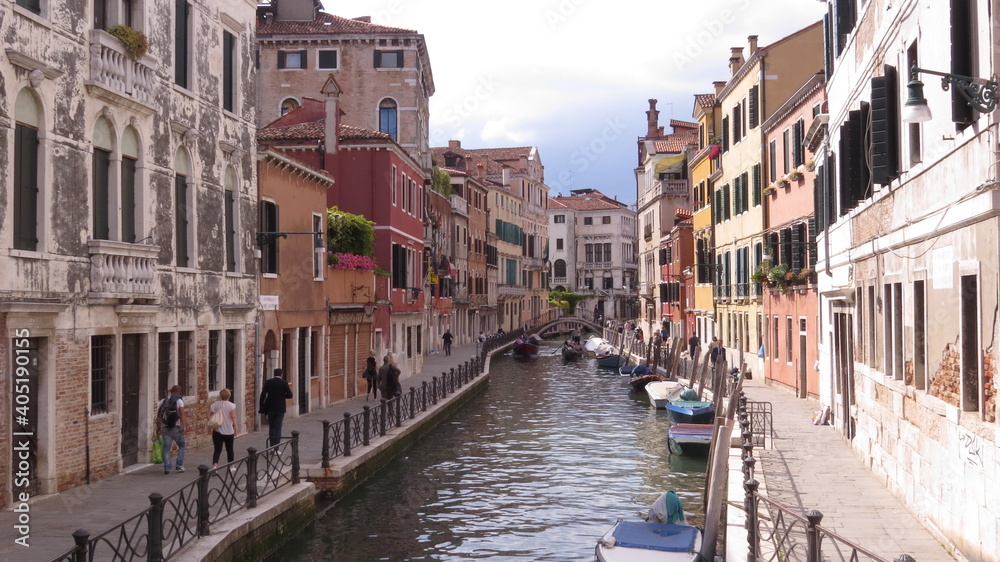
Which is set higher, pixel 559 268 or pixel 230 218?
pixel 559 268

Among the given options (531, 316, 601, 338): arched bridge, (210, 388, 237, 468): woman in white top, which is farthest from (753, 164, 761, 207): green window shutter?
(531, 316, 601, 338): arched bridge

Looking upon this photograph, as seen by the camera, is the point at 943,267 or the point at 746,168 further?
the point at 746,168

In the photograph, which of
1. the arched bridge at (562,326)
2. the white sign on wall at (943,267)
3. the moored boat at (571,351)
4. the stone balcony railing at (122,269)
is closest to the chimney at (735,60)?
the moored boat at (571,351)

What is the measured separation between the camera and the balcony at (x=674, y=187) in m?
54.7

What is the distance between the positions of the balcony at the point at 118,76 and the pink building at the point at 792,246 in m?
12.9

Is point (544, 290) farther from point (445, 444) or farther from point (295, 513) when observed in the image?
point (295, 513)

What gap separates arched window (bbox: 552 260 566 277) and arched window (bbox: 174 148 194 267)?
82.1 m

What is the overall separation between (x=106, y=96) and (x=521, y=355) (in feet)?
143

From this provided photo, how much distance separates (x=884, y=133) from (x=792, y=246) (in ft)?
47.1

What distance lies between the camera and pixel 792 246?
25.5 m

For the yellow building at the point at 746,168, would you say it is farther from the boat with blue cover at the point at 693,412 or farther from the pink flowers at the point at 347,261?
the pink flowers at the point at 347,261

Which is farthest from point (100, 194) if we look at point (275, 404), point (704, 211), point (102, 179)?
point (704, 211)

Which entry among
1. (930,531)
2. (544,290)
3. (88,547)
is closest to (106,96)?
(88,547)

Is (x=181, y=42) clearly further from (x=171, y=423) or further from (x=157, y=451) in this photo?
(x=157, y=451)
